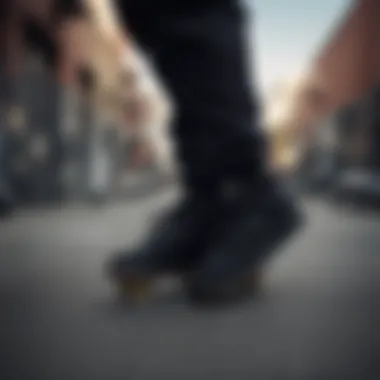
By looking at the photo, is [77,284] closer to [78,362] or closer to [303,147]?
[78,362]

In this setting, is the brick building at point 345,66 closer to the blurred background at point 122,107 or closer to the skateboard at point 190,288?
the blurred background at point 122,107

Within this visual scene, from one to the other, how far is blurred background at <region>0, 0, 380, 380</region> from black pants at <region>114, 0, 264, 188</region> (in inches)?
0.7

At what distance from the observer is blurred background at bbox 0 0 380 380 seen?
0.53 meters

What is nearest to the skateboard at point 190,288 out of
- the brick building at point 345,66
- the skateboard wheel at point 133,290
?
the skateboard wheel at point 133,290

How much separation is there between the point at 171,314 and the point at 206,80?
0.73 feet

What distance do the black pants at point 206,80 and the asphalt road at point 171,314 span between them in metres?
0.06

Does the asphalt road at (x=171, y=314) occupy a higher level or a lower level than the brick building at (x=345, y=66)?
lower

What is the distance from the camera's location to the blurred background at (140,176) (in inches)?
20.9

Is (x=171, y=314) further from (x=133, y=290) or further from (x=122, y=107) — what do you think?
(x=122, y=107)

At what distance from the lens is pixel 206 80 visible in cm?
62

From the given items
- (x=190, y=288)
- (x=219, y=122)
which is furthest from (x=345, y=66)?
(x=190, y=288)

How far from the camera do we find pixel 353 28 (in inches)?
21.7

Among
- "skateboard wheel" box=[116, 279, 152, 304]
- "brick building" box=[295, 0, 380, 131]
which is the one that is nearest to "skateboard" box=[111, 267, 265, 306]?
"skateboard wheel" box=[116, 279, 152, 304]

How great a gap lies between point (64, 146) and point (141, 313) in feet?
0.57
